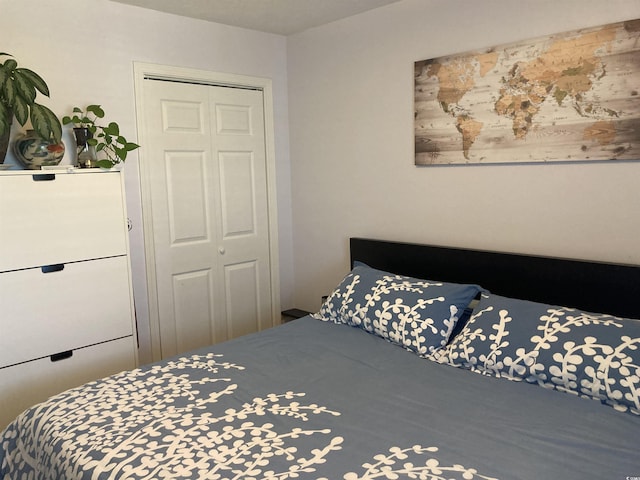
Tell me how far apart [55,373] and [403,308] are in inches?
67.9

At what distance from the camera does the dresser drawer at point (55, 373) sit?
2377 millimetres

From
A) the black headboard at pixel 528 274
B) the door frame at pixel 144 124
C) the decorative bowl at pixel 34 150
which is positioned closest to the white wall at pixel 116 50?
the door frame at pixel 144 124

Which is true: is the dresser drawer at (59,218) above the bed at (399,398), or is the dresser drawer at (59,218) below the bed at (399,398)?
above

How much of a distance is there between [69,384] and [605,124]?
282cm

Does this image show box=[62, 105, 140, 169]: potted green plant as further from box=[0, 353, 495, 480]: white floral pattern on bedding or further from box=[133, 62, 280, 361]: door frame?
box=[0, 353, 495, 480]: white floral pattern on bedding

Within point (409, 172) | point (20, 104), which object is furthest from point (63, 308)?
point (409, 172)

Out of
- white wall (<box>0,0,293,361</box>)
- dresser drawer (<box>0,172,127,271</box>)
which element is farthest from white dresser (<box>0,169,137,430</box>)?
white wall (<box>0,0,293,361</box>)

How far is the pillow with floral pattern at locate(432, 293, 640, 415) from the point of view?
5.72 ft

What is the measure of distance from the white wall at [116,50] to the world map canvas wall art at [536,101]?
1.36 m

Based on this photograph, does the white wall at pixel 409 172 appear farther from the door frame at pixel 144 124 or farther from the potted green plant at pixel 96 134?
the potted green plant at pixel 96 134

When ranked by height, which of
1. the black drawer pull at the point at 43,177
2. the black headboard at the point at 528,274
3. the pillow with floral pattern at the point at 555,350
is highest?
the black drawer pull at the point at 43,177

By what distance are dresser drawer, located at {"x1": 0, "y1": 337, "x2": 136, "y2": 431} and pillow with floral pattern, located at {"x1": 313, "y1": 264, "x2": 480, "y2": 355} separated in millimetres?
1123

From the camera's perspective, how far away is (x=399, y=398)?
186cm

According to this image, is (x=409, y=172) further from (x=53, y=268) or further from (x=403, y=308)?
(x=53, y=268)
